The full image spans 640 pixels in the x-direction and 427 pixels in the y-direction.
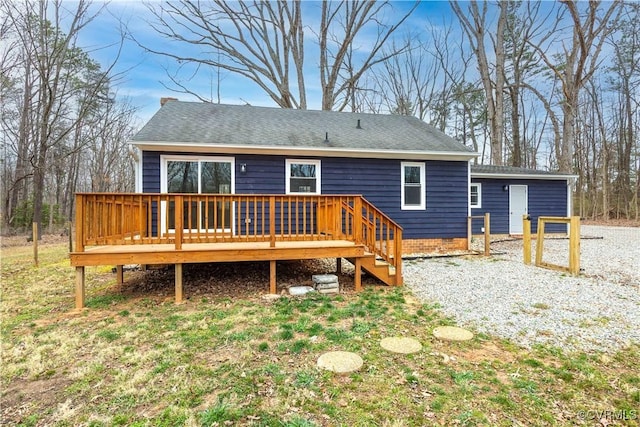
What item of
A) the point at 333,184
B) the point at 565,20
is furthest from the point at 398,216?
the point at 565,20

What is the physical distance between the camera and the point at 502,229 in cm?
1275

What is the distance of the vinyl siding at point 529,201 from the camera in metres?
12.5

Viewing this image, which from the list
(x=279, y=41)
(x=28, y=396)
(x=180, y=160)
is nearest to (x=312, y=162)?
(x=180, y=160)

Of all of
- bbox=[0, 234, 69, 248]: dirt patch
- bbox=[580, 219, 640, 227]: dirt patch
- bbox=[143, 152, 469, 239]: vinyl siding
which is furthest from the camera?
bbox=[580, 219, 640, 227]: dirt patch

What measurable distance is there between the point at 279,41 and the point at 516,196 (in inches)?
535

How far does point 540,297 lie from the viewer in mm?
5039

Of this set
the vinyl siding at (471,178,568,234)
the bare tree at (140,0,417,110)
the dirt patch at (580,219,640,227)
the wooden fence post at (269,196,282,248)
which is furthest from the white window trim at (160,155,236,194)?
the dirt patch at (580,219,640,227)

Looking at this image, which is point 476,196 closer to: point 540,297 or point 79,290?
point 540,297

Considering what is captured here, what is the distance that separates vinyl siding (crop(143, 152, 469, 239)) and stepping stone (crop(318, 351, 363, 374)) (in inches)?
210

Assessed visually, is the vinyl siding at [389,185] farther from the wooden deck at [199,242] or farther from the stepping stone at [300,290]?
the stepping stone at [300,290]

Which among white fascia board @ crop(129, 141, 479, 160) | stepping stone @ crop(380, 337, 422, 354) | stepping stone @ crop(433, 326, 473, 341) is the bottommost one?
stepping stone @ crop(380, 337, 422, 354)

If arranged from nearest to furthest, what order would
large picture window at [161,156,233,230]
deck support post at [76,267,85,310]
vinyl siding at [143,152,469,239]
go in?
deck support post at [76,267,85,310]
large picture window at [161,156,233,230]
vinyl siding at [143,152,469,239]

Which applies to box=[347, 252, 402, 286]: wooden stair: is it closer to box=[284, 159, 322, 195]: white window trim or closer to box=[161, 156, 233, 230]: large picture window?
box=[284, 159, 322, 195]: white window trim

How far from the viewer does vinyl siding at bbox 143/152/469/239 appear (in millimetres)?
7902
